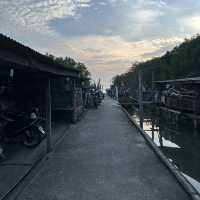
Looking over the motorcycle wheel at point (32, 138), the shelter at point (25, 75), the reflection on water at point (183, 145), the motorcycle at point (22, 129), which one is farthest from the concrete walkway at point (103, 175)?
the shelter at point (25, 75)

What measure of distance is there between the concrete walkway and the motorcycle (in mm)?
784

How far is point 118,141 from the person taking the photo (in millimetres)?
11672

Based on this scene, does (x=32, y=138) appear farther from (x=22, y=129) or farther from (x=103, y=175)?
(x=103, y=175)

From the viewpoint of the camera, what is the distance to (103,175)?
7.31 metres

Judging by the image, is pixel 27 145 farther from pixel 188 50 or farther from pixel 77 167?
pixel 188 50

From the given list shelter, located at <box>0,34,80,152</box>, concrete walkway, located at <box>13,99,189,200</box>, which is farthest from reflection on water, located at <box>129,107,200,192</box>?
shelter, located at <box>0,34,80,152</box>

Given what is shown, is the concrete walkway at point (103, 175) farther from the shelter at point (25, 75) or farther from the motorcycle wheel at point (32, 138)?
the shelter at point (25, 75)

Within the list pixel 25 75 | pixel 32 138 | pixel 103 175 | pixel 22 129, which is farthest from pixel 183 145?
pixel 103 175

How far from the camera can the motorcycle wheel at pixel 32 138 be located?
1019cm

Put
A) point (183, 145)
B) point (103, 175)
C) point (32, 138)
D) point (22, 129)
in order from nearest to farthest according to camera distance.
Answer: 1. point (103, 175)
2. point (22, 129)
3. point (32, 138)
4. point (183, 145)

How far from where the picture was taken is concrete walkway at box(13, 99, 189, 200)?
239 inches

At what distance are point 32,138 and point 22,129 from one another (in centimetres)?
55

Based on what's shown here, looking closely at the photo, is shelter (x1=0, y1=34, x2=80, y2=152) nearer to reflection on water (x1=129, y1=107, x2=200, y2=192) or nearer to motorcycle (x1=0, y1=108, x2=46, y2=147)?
motorcycle (x1=0, y1=108, x2=46, y2=147)

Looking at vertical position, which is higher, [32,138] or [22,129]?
[22,129]
